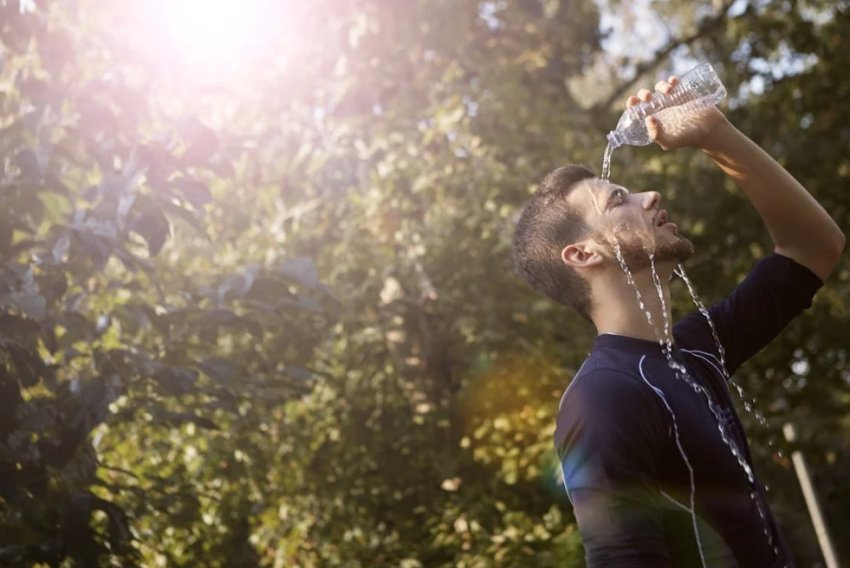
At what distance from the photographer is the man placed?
1.84 metres

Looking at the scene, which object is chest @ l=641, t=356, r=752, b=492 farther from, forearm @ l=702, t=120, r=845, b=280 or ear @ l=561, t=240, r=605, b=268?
forearm @ l=702, t=120, r=845, b=280

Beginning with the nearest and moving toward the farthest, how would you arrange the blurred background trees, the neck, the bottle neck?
the neck → the bottle neck → the blurred background trees

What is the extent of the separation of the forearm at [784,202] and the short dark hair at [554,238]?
1.35 ft

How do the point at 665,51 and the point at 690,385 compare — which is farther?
the point at 665,51

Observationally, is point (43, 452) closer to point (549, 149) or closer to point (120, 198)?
point (120, 198)

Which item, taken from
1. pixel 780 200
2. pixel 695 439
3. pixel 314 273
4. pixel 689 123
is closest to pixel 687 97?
pixel 689 123

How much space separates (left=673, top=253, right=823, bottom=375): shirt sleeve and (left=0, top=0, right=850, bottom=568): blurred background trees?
1.77 m

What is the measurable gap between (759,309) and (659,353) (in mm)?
580

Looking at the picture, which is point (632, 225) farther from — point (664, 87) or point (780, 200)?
point (780, 200)

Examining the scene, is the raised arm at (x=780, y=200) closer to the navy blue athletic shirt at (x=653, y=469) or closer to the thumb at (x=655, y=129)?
the thumb at (x=655, y=129)

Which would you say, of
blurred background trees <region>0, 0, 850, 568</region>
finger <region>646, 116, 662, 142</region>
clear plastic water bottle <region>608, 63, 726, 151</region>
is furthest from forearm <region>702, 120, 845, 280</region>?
blurred background trees <region>0, 0, 850, 568</region>

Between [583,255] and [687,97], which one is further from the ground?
[687,97]

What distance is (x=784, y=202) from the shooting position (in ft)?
8.83

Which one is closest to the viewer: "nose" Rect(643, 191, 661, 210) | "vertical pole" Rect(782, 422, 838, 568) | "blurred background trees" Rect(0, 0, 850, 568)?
"nose" Rect(643, 191, 661, 210)
